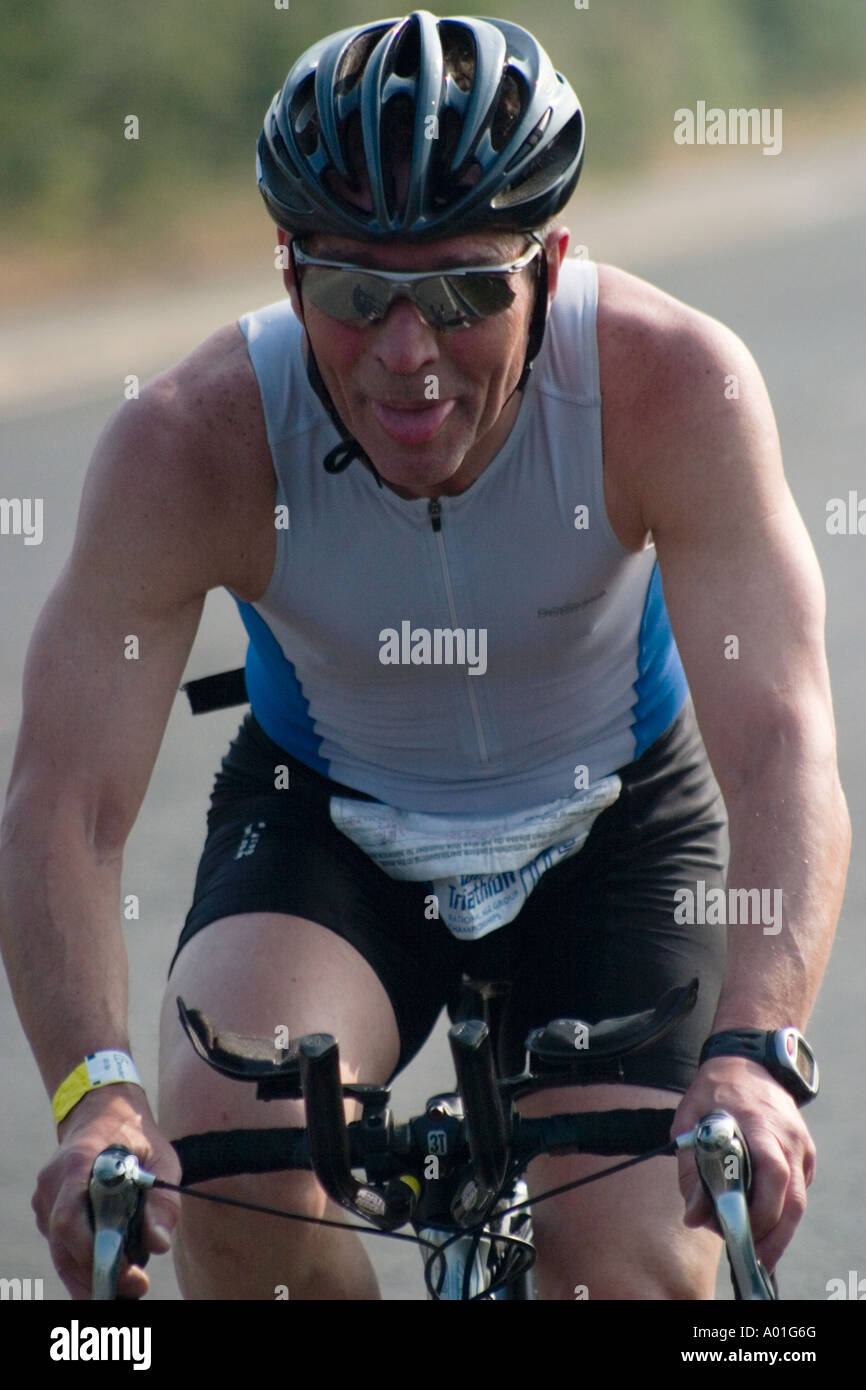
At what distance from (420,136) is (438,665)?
838 millimetres

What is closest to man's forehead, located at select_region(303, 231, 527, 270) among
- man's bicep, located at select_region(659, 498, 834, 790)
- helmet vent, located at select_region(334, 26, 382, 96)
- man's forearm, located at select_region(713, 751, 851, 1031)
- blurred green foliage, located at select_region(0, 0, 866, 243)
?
helmet vent, located at select_region(334, 26, 382, 96)

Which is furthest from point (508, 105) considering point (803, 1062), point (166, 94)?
point (166, 94)

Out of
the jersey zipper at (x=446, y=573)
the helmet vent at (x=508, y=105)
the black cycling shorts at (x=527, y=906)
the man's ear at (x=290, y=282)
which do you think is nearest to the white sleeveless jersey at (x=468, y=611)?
the jersey zipper at (x=446, y=573)

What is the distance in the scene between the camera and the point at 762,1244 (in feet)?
7.89

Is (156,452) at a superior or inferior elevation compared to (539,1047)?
superior

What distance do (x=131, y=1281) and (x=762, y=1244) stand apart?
29.3 inches

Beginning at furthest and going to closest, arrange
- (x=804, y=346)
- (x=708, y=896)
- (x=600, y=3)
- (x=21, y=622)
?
(x=600, y=3) < (x=804, y=346) < (x=21, y=622) < (x=708, y=896)

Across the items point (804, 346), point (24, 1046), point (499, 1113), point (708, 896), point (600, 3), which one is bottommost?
point (499, 1113)

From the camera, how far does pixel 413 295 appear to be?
2.83 metres

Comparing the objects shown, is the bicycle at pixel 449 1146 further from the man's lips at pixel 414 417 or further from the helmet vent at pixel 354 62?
the helmet vent at pixel 354 62

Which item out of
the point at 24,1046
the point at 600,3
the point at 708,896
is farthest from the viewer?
the point at 600,3

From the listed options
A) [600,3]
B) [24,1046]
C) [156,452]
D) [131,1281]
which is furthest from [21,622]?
[600,3]
